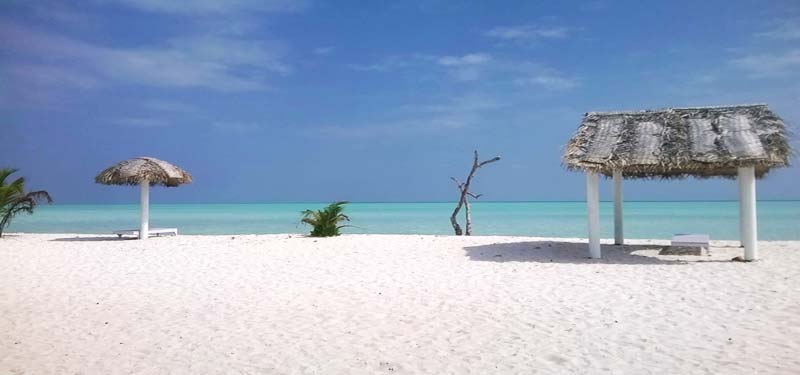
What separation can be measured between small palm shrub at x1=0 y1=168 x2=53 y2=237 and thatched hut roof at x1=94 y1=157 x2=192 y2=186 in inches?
114

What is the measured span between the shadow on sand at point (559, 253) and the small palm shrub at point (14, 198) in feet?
43.0

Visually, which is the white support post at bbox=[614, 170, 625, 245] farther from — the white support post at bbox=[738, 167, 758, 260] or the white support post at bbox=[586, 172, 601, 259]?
the white support post at bbox=[738, 167, 758, 260]

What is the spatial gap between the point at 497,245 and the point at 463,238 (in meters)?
1.56

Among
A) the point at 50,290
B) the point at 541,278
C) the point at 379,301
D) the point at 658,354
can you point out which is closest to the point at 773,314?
the point at 658,354

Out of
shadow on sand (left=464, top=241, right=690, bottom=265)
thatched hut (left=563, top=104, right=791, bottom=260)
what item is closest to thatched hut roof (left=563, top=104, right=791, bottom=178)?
thatched hut (left=563, top=104, right=791, bottom=260)

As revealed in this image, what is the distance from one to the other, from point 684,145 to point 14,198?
17251mm

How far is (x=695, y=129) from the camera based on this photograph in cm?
1048

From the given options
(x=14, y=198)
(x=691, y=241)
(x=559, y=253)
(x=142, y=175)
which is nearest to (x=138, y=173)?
(x=142, y=175)

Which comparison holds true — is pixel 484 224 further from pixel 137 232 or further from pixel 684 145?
pixel 684 145

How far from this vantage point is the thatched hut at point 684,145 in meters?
9.59

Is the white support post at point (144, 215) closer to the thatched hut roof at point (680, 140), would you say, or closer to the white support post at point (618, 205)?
the thatched hut roof at point (680, 140)

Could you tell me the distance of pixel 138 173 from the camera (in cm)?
1505

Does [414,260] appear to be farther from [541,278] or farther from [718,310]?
[718,310]

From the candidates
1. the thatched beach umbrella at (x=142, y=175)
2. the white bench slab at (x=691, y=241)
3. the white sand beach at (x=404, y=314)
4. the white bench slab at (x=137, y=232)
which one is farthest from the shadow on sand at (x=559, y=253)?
the thatched beach umbrella at (x=142, y=175)
